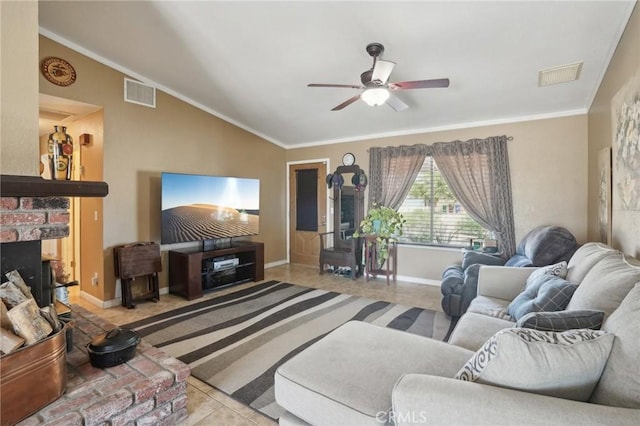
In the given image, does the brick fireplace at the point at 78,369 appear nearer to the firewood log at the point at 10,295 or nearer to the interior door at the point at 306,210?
the firewood log at the point at 10,295

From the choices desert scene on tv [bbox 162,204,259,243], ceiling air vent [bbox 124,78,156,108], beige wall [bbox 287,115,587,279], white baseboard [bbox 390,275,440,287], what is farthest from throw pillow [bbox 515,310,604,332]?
ceiling air vent [bbox 124,78,156,108]

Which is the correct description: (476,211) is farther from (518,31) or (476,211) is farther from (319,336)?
(319,336)

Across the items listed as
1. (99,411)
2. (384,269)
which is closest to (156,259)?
(99,411)

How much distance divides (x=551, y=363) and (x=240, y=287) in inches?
159

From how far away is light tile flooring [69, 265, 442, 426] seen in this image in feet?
5.94

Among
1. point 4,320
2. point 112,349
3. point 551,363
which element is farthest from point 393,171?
point 4,320

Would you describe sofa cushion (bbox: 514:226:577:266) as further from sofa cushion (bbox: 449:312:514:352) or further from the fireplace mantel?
the fireplace mantel

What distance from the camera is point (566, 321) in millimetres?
1264

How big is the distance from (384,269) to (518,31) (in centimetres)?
353

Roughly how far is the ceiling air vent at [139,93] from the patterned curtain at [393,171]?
3256 millimetres

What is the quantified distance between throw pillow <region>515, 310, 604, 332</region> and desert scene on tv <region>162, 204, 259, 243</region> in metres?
3.77

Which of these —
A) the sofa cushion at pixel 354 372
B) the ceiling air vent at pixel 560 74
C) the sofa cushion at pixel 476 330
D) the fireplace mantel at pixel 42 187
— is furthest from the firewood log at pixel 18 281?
the ceiling air vent at pixel 560 74

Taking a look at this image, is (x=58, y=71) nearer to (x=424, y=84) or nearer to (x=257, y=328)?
(x=257, y=328)

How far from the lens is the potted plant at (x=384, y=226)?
461 cm
